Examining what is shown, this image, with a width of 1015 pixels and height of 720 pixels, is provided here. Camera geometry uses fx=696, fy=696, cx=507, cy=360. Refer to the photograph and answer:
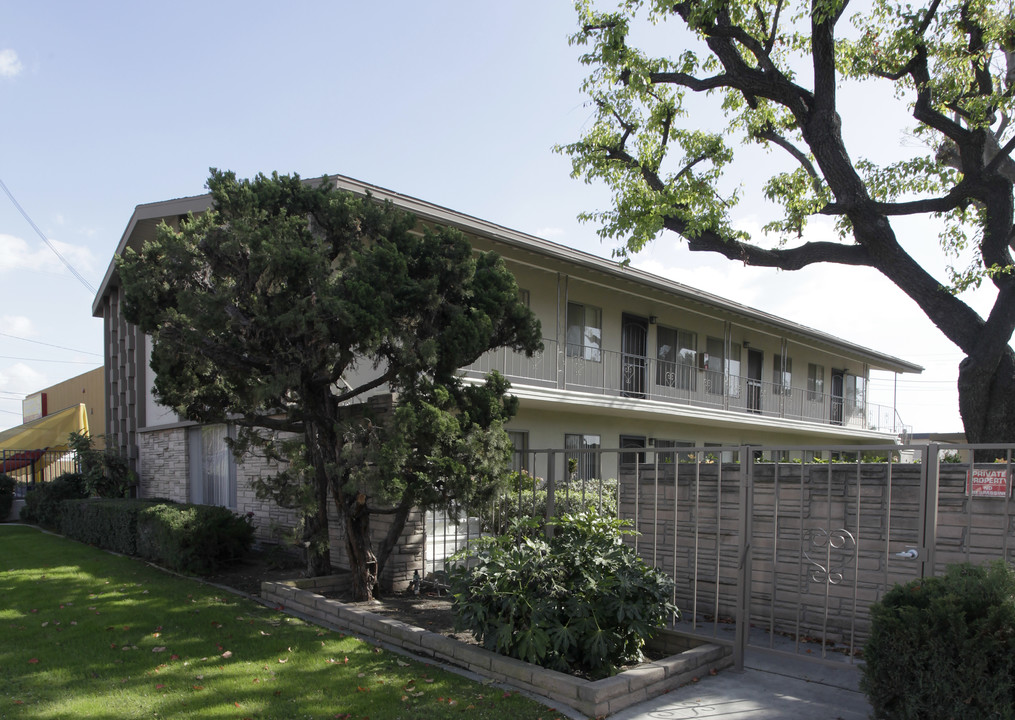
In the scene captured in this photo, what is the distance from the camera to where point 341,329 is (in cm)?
694

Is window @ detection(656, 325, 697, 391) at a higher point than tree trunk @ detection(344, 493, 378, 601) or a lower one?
higher

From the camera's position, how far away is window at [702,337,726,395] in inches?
783

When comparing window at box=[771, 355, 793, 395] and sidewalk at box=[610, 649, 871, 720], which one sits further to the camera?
window at box=[771, 355, 793, 395]

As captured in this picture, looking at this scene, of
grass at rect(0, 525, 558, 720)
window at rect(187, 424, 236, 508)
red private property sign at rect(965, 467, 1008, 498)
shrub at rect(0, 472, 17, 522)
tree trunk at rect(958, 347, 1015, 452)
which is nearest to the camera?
grass at rect(0, 525, 558, 720)

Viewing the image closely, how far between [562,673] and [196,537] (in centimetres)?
673

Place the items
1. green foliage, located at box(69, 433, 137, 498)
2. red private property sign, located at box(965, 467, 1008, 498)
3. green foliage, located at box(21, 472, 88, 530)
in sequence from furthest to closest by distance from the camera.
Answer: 1. green foliage, located at box(69, 433, 137, 498)
2. green foliage, located at box(21, 472, 88, 530)
3. red private property sign, located at box(965, 467, 1008, 498)

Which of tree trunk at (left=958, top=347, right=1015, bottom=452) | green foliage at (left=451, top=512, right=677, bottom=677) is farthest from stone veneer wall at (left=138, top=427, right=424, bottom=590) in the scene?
tree trunk at (left=958, top=347, right=1015, bottom=452)

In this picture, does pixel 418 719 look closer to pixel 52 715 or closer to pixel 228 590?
pixel 52 715

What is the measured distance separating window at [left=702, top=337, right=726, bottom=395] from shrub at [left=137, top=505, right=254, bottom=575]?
1341 centimetres

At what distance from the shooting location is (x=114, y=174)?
14539 mm

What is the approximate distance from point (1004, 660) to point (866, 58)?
11.4 metres

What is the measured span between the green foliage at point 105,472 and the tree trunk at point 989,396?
1768 cm

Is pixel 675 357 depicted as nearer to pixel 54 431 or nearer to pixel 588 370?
pixel 588 370

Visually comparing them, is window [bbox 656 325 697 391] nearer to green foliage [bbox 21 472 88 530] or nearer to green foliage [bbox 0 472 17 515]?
green foliage [bbox 21 472 88 530]
